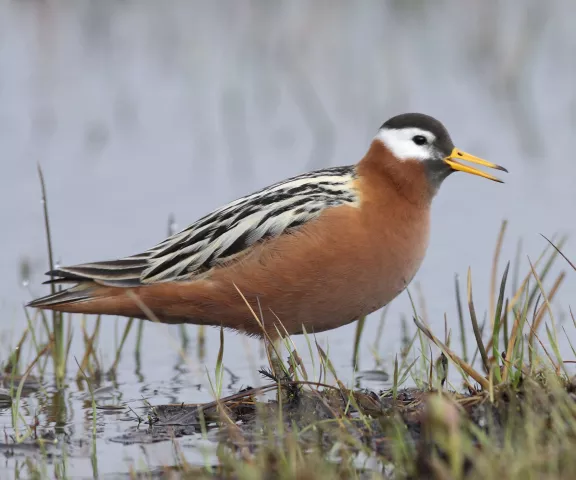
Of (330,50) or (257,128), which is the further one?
(330,50)

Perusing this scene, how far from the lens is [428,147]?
7.64 meters

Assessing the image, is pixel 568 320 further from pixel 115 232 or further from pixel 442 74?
pixel 442 74

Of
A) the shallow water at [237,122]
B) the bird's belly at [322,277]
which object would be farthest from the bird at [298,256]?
the shallow water at [237,122]

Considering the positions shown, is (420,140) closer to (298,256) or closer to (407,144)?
(407,144)

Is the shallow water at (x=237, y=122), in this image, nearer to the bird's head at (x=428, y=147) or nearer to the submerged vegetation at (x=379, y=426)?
the submerged vegetation at (x=379, y=426)

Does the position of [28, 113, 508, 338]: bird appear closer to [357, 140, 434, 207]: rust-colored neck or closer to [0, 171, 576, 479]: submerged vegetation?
[357, 140, 434, 207]: rust-colored neck

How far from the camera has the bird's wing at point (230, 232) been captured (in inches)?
284

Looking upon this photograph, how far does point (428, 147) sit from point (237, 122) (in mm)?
5918

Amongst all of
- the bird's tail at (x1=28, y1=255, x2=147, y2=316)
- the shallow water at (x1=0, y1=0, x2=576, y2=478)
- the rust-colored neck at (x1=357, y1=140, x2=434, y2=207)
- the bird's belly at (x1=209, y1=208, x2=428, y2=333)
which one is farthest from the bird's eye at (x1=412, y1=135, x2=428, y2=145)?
the bird's tail at (x1=28, y1=255, x2=147, y2=316)

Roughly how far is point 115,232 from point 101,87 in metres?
4.57

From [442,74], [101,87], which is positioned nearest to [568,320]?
[442,74]

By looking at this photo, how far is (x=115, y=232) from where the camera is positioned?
1052cm

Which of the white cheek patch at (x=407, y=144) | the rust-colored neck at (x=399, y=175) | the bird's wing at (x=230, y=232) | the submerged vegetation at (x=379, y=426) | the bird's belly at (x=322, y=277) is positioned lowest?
the submerged vegetation at (x=379, y=426)

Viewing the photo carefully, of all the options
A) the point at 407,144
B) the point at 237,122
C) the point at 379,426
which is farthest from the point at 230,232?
the point at 237,122
